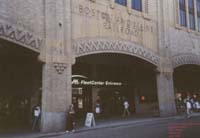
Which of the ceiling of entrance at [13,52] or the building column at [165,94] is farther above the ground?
the ceiling of entrance at [13,52]

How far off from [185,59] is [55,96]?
17.4m

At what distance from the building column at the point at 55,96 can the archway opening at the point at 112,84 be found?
6.35 meters

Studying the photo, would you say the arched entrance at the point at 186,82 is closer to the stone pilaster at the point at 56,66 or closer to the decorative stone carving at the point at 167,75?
the decorative stone carving at the point at 167,75

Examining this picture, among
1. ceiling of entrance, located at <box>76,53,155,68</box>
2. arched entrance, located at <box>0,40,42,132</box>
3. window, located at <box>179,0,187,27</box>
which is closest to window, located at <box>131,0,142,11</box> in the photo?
ceiling of entrance, located at <box>76,53,155,68</box>

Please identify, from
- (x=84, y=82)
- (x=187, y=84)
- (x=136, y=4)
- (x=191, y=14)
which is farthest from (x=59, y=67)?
(x=187, y=84)

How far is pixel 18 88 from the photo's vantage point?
25078 millimetres

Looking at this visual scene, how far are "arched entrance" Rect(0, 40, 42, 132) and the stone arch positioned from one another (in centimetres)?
1382

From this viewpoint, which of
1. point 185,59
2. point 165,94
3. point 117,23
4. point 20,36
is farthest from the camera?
point 185,59

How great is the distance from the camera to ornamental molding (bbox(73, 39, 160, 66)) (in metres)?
21.7

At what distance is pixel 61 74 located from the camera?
20219 mm

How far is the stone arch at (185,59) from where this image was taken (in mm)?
30644

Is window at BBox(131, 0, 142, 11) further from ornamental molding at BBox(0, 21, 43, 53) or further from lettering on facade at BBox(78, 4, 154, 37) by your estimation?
ornamental molding at BBox(0, 21, 43, 53)

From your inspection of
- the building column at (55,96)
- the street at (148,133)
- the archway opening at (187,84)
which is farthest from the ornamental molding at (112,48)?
the archway opening at (187,84)

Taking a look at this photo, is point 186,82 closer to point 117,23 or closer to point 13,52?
point 117,23
